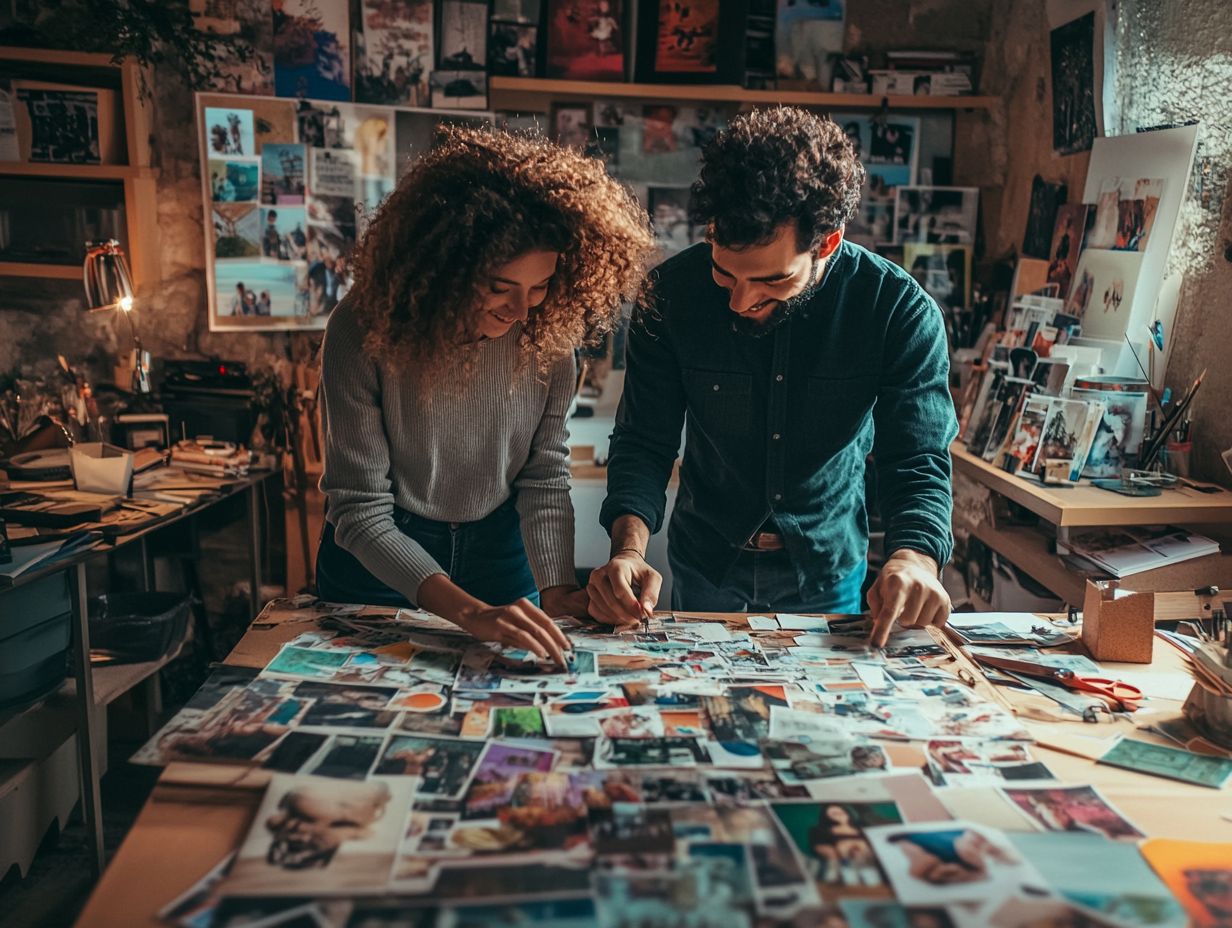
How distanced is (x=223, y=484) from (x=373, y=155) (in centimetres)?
124

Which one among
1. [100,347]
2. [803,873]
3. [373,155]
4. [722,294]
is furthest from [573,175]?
[100,347]

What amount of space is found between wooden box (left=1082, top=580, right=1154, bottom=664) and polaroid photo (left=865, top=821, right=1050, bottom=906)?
0.64 metres

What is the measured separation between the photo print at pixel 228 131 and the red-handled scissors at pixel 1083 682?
287cm

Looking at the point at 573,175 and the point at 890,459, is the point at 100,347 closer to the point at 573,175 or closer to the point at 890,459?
the point at 573,175

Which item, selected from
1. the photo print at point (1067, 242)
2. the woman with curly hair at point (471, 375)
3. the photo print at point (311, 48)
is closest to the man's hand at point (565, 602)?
the woman with curly hair at point (471, 375)

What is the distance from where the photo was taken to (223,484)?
3.06 metres

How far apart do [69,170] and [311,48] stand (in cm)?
85

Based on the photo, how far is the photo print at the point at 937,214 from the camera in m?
3.48

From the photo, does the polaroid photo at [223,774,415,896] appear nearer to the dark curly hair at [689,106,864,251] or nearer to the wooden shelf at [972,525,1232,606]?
the dark curly hair at [689,106,864,251]

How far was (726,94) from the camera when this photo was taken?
3.38 metres

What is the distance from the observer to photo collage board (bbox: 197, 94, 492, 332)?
3.37 m

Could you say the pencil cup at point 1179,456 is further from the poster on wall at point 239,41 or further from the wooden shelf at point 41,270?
the wooden shelf at point 41,270

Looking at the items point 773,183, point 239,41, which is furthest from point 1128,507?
point 239,41

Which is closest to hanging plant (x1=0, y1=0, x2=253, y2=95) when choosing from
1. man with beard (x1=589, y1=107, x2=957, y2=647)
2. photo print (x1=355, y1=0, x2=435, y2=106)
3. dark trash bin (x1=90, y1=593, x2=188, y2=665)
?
photo print (x1=355, y1=0, x2=435, y2=106)
